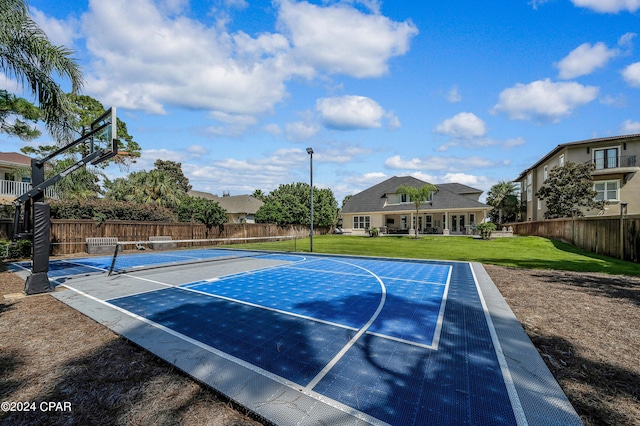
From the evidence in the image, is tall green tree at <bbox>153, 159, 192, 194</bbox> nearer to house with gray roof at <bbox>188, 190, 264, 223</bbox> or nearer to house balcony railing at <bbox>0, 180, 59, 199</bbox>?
house with gray roof at <bbox>188, 190, 264, 223</bbox>

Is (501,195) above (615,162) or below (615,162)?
below

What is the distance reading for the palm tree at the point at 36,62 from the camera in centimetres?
828

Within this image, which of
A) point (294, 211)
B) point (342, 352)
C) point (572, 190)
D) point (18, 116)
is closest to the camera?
point (342, 352)

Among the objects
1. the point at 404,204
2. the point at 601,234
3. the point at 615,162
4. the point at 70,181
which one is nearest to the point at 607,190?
the point at 615,162

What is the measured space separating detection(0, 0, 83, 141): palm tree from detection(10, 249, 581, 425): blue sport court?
5.53 metres

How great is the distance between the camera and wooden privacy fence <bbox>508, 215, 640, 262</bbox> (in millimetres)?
14031

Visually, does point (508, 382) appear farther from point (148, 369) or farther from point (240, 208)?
point (240, 208)

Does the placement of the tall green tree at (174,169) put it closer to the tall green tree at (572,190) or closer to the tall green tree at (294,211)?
the tall green tree at (294,211)

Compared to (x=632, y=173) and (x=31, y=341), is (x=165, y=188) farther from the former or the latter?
(x=632, y=173)

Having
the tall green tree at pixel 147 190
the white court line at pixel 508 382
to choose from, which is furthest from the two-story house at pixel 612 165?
the tall green tree at pixel 147 190

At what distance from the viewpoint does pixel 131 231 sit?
21.4 metres

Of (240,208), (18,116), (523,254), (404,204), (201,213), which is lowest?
(523,254)

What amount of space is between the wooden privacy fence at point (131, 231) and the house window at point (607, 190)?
31700 millimetres

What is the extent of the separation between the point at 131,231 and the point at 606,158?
135 feet
